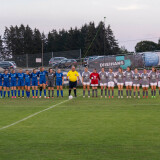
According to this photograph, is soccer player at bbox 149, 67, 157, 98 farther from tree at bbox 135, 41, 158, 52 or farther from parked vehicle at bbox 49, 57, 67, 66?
tree at bbox 135, 41, 158, 52

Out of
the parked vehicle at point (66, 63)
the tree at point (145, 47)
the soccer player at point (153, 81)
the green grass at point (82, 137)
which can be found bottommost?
the green grass at point (82, 137)

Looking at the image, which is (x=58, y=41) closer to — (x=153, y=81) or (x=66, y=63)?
(x=66, y=63)

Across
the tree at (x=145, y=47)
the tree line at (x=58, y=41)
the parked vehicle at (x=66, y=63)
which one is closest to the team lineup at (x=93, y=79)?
the parked vehicle at (x=66, y=63)

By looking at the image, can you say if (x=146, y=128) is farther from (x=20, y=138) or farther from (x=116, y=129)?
(x=20, y=138)

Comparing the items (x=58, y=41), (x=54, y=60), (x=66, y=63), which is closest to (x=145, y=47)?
(x=58, y=41)

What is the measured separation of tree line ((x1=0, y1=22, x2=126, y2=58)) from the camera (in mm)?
79562

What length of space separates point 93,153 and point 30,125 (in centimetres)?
407

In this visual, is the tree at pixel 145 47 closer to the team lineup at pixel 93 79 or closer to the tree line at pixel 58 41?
the tree line at pixel 58 41

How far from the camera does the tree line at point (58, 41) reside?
79562mm

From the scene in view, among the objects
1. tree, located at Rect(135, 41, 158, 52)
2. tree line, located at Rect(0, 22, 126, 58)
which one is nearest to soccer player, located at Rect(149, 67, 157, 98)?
tree line, located at Rect(0, 22, 126, 58)

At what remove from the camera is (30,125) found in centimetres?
1062

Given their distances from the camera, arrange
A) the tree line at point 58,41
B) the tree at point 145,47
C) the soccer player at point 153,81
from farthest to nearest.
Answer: the tree at point 145,47, the tree line at point 58,41, the soccer player at point 153,81

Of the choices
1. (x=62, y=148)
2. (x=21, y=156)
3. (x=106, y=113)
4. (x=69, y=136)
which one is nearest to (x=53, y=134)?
(x=69, y=136)

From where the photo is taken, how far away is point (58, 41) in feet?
→ 326
